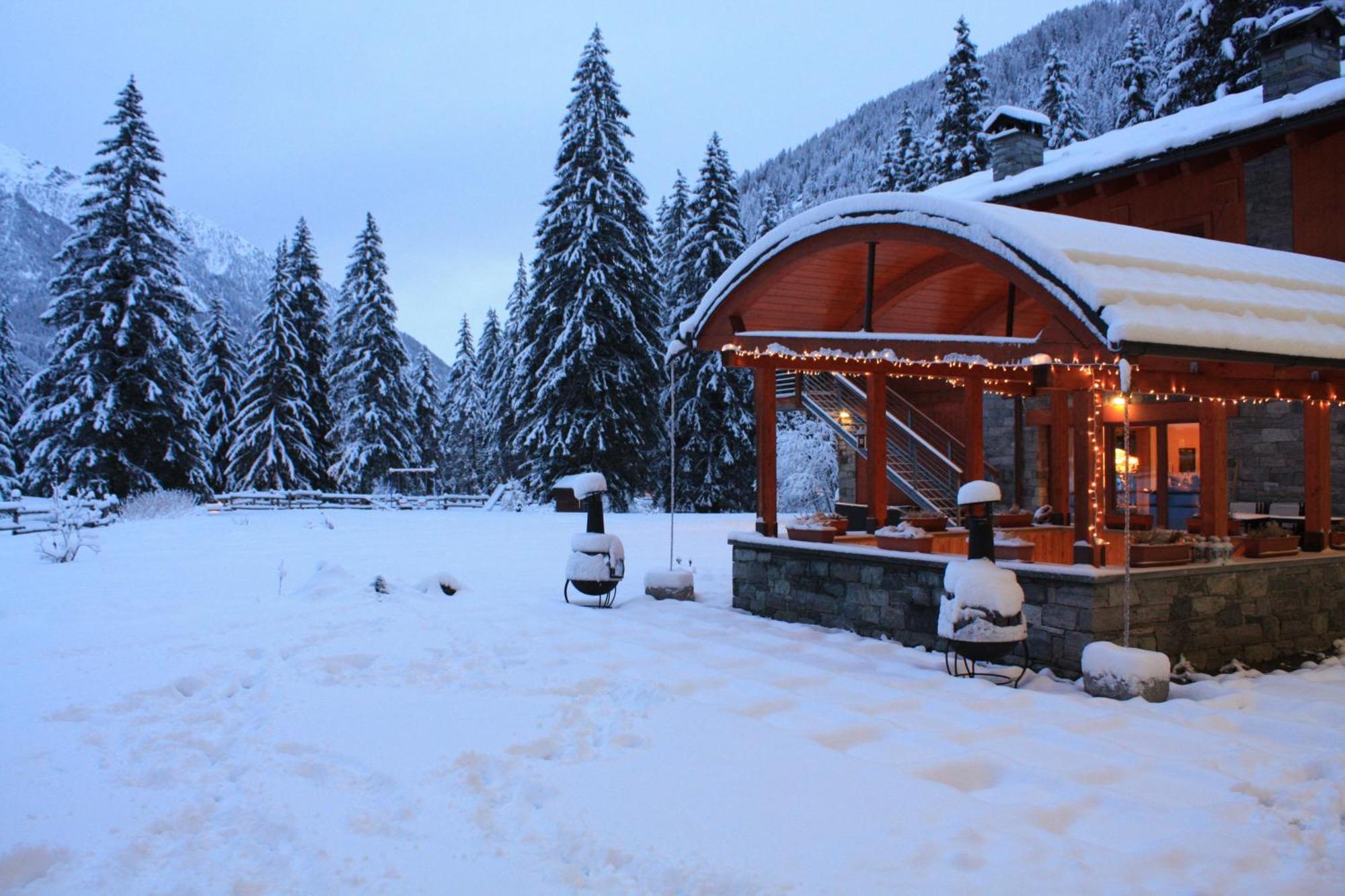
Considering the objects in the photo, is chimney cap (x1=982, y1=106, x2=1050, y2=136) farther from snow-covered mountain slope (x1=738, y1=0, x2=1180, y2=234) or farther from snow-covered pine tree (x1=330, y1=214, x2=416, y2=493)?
snow-covered mountain slope (x1=738, y1=0, x2=1180, y2=234)

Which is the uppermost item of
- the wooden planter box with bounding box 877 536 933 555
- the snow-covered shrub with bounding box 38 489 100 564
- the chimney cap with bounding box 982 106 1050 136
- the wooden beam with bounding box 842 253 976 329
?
the chimney cap with bounding box 982 106 1050 136

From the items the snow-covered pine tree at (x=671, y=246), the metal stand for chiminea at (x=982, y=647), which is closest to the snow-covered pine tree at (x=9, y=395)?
the snow-covered pine tree at (x=671, y=246)

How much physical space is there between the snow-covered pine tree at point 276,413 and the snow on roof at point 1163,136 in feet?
80.2

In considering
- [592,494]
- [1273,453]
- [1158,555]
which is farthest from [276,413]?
[1158,555]

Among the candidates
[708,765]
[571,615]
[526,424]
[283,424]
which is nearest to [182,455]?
[283,424]

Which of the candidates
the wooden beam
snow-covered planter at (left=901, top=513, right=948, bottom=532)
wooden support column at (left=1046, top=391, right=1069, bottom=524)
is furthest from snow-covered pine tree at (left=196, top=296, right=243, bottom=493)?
wooden support column at (left=1046, top=391, right=1069, bottom=524)

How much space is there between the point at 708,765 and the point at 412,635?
4.04m

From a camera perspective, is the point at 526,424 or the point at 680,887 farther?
the point at 526,424

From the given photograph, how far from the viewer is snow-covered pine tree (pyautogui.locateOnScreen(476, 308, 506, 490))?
39219 mm

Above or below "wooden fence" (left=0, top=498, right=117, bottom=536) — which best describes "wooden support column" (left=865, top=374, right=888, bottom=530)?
above

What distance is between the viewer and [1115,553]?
28.9 ft

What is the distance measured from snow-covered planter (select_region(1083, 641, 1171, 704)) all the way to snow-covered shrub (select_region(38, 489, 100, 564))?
13754mm

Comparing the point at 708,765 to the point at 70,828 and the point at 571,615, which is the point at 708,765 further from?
the point at 571,615

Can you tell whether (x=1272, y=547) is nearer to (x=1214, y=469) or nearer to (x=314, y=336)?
(x=1214, y=469)
